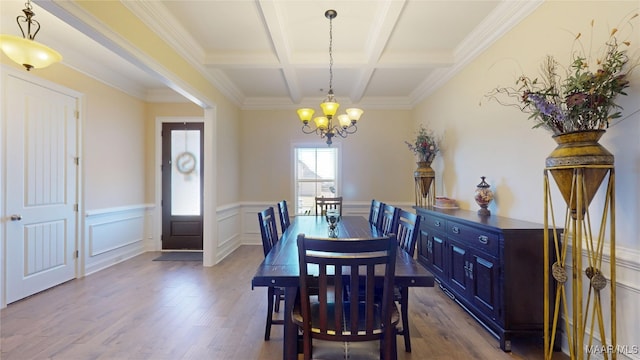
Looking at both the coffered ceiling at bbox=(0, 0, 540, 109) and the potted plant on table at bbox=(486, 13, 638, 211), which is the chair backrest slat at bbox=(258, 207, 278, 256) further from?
the potted plant on table at bbox=(486, 13, 638, 211)

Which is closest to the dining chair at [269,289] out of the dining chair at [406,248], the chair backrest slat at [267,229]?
the chair backrest slat at [267,229]

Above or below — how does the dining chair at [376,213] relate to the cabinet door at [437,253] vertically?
above

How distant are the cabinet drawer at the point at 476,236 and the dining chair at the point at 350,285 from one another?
3.79 ft

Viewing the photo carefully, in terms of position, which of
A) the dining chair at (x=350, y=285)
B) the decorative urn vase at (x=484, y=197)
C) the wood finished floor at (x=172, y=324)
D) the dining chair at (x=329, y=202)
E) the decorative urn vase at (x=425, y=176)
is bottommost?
the wood finished floor at (x=172, y=324)

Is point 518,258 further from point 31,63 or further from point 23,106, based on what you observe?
point 23,106

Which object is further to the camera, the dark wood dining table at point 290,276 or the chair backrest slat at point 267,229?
the chair backrest slat at point 267,229

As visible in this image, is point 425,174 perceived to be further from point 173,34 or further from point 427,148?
point 173,34

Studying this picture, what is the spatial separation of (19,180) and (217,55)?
262 cm

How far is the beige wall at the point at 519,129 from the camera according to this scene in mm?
1745

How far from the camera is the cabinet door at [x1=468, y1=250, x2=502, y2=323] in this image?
7.23 feet

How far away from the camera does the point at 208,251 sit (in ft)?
14.2

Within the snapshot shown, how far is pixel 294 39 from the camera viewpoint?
340 cm

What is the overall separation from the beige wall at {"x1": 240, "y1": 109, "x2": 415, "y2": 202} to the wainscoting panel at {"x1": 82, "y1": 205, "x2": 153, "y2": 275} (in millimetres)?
2199

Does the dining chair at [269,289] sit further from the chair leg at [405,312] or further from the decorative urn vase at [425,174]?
the decorative urn vase at [425,174]
